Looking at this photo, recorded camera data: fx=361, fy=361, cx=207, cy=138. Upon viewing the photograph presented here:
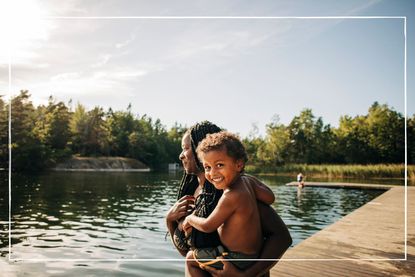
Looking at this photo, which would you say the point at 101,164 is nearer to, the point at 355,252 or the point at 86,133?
the point at 86,133

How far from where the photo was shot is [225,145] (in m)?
1.54

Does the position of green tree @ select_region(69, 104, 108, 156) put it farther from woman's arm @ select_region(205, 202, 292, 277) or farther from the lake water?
woman's arm @ select_region(205, 202, 292, 277)

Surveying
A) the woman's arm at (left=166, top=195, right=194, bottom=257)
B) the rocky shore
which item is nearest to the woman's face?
the woman's arm at (left=166, top=195, right=194, bottom=257)

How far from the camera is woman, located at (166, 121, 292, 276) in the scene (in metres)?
1.58

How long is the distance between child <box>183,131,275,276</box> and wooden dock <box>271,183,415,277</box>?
2359 mm

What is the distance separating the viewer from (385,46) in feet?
15.6

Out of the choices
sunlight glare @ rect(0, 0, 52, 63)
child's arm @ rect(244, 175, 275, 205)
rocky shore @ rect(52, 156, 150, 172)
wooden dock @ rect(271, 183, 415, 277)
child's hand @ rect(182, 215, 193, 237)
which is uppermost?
sunlight glare @ rect(0, 0, 52, 63)

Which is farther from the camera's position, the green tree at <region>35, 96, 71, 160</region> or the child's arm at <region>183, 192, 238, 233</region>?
the green tree at <region>35, 96, 71, 160</region>

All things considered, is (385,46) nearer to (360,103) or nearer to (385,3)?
(385,3)

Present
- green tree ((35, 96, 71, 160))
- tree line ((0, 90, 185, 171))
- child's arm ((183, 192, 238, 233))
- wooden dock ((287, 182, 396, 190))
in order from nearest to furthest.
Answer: child's arm ((183, 192, 238, 233))
wooden dock ((287, 182, 396, 190))
tree line ((0, 90, 185, 171))
green tree ((35, 96, 71, 160))

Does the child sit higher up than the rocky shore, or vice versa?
the child

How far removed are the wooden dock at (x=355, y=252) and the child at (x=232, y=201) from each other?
2.36m

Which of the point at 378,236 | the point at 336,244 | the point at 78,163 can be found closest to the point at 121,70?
the point at 336,244

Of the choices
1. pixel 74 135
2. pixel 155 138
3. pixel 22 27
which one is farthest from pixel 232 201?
pixel 155 138
